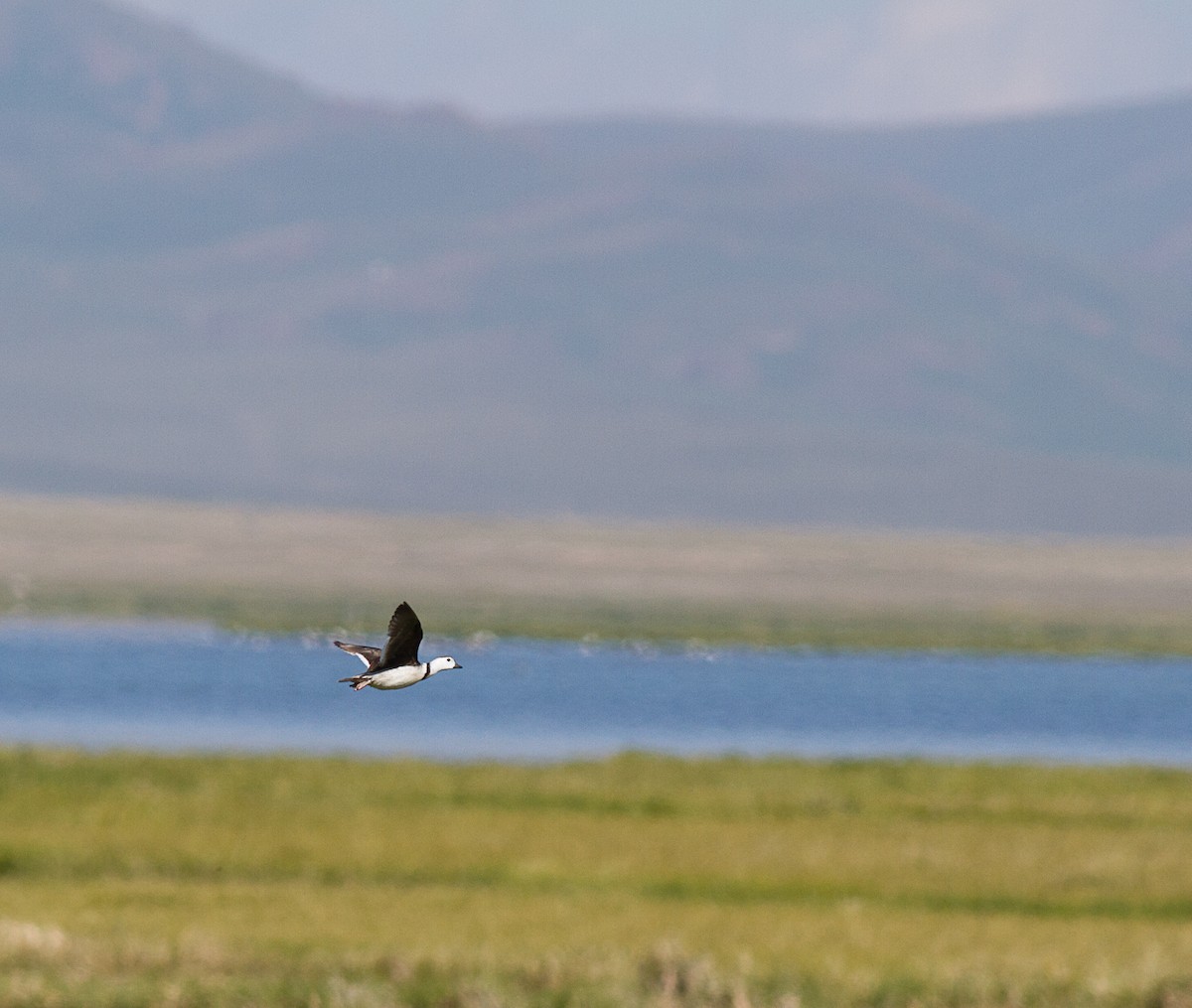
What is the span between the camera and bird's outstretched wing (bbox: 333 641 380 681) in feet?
32.9

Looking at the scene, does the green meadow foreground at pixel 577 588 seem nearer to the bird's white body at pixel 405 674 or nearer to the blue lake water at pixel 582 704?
the blue lake water at pixel 582 704

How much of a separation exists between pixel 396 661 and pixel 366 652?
0.54ft

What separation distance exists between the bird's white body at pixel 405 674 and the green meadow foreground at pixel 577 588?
8230 cm

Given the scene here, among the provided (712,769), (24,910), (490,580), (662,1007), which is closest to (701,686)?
(712,769)

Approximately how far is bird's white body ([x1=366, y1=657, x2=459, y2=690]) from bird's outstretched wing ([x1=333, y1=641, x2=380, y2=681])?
107mm

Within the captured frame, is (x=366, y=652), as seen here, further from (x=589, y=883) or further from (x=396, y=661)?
(x=589, y=883)

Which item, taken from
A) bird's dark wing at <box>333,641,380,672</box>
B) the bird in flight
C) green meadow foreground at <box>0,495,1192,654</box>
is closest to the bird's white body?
the bird in flight

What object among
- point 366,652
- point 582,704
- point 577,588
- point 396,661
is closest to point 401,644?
point 396,661

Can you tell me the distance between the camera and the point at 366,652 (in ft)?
33.1

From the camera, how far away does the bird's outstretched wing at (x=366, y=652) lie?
395 inches

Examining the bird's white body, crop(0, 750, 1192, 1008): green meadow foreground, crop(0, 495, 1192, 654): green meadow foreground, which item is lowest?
crop(0, 750, 1192, 1008): green meadow foreground

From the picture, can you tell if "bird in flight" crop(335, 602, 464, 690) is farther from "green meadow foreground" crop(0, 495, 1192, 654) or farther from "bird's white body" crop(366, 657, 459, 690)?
"green meadow foreground" crop(0, 495, 1192, 654)

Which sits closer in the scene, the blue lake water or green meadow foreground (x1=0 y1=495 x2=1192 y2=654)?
the blue lake water

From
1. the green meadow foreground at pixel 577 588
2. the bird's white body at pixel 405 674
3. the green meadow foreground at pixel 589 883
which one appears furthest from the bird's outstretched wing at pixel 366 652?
the green meadow foreground at pixel 577 588
